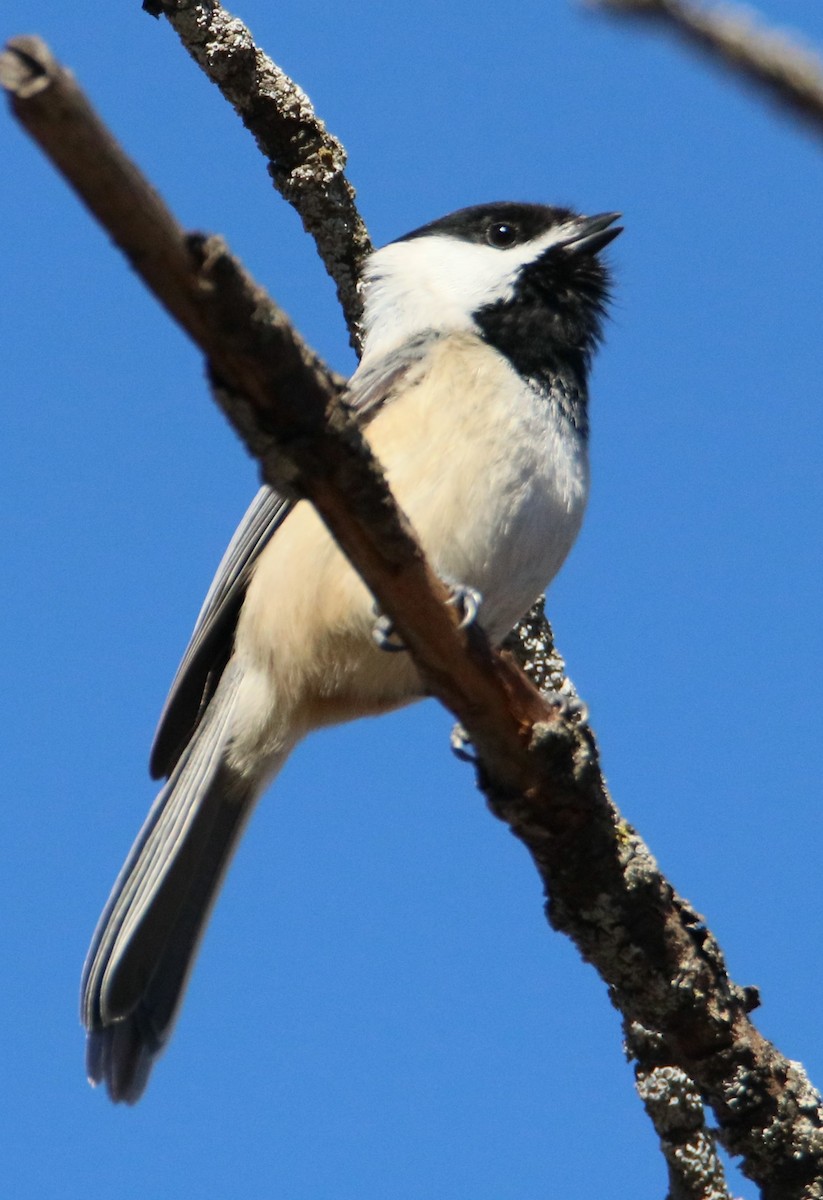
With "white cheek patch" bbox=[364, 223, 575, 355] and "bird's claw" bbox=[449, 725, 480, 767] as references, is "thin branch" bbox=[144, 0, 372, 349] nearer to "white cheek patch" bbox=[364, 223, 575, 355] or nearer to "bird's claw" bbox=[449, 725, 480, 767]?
"white cheek patch" bbox=[364, 223, 575, 355]

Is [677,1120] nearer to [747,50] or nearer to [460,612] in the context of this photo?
[460,612]

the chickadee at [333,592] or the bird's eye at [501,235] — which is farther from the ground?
the bird's eye at [501,235]

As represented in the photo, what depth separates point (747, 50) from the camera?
853 mm

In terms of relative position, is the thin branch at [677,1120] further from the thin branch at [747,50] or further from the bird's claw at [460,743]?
the thin branch at [747,50]

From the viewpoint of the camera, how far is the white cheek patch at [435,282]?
463 centimetres

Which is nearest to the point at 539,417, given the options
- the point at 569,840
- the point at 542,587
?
the point at 542,587

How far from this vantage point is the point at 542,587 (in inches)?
165

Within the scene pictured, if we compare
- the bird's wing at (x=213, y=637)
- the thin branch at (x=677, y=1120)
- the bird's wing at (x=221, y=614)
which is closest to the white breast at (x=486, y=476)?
the bird's wing at (x=221, y=614)

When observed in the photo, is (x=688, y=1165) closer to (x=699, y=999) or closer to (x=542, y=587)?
(x=699, y=999)

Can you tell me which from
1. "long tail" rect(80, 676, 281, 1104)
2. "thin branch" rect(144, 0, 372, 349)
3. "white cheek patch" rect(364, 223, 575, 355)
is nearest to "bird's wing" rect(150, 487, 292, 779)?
"long tail" rect(80, 676, 281, 1104)

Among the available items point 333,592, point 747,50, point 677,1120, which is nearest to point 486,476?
point 333,592

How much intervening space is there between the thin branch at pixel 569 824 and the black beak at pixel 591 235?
2.16 meters

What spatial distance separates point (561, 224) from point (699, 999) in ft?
9.56

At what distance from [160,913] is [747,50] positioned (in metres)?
3.76
